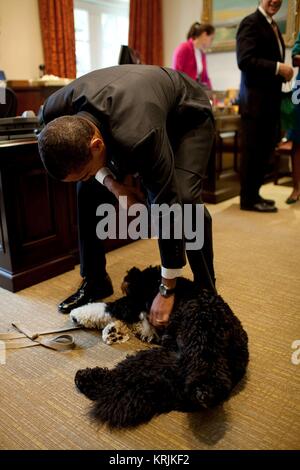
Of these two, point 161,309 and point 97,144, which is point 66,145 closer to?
point 97,144

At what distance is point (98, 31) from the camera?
4992 millimetres

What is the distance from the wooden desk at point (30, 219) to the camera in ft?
5.48

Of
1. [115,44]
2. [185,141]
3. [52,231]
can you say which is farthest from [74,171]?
[115,44]

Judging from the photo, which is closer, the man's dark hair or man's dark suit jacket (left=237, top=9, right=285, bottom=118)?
the man's dark hair

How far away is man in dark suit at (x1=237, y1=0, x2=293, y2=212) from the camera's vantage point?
8.36ft

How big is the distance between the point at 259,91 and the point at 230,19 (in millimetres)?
2236

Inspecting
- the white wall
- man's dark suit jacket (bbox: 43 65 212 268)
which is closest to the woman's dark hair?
the white wall

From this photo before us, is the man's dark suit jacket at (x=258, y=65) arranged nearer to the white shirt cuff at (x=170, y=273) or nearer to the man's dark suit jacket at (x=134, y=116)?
the man's dark suit jacket at (x=134, y=116)

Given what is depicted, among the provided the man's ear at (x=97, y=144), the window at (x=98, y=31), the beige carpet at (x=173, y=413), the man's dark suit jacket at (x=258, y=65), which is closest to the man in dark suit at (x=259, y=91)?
the man's dark suit jacket at (x=258, y=65)

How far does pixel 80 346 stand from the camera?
133 centimetres

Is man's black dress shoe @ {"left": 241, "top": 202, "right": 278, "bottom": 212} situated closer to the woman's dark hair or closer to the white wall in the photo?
the woman's dark hair

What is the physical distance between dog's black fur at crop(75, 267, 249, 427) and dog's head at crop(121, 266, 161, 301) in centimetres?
18
